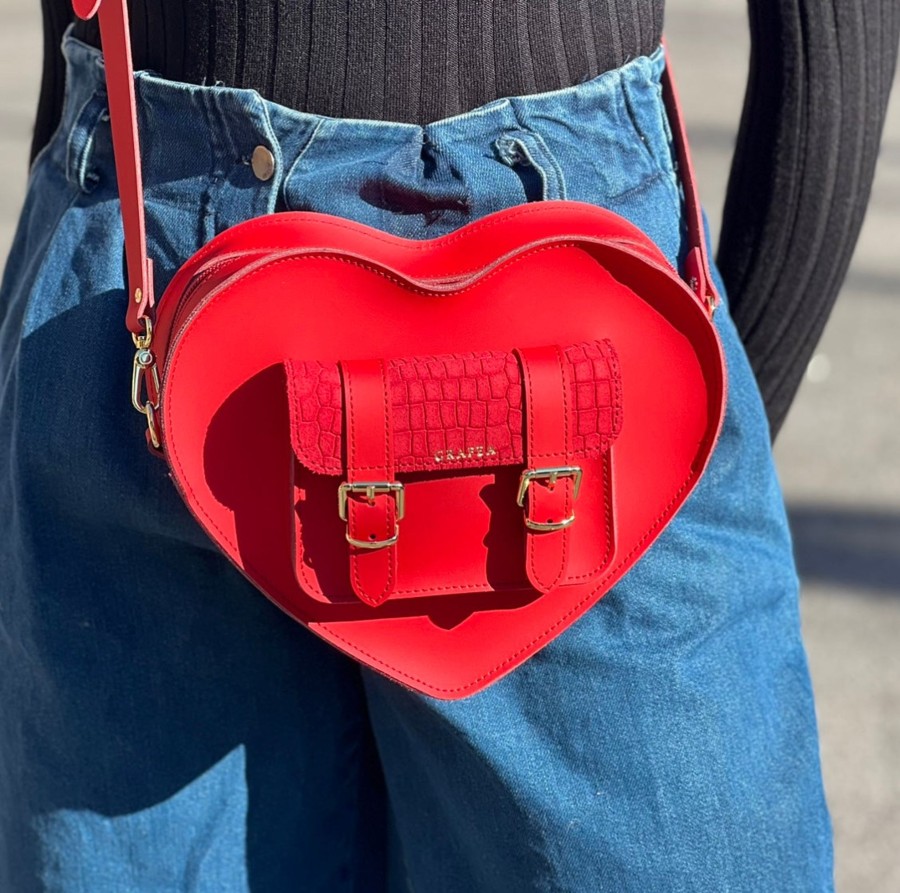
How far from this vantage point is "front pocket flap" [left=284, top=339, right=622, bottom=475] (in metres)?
0.66

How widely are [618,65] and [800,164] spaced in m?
0.21

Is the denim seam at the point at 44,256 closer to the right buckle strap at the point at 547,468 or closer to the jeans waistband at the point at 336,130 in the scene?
the jeans waistband at the point at 336,130

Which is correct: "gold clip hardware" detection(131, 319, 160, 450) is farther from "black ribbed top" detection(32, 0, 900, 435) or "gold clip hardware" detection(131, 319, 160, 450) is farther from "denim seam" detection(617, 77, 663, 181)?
"denim seam" detection(617, 77, 663, 181)

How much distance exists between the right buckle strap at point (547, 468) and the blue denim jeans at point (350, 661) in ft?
0.20

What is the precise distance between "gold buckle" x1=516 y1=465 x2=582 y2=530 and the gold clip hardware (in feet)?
0.72

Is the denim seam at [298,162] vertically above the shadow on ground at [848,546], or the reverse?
the denim seam at [298,162]

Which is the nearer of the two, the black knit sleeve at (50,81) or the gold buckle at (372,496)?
the gold buckle at (372,496)

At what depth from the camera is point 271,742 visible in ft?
3.01

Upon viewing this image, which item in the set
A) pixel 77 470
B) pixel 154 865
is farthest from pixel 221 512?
pixel 154 865

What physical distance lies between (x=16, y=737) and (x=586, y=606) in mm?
440

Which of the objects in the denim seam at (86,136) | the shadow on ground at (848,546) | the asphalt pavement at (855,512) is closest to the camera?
the denim seam at (86,136)

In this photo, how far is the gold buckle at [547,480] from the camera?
2.25 feet

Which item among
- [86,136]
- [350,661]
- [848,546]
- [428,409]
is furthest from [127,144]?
[848,546]

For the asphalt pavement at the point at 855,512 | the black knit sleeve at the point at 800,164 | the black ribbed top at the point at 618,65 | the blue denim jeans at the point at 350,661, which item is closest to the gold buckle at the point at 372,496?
the blue denim jeans at the point at 350,661
